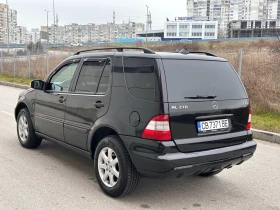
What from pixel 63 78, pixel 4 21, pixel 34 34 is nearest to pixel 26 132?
pixel 63 78

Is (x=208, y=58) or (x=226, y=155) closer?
(x=226, y=155)

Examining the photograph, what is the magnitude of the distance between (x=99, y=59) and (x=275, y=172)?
3.23m

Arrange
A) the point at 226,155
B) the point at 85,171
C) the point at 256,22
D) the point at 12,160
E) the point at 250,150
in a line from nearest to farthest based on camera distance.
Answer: the point at 226,155, the point at 250,150, the point at 85,171, the point at 12,160, the point at 256,22

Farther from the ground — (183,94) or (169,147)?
(183,94)

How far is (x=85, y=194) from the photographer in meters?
3.80

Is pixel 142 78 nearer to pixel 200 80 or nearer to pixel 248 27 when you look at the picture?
pixel 200 80

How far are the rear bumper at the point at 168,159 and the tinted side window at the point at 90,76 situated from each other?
1004 millimetres

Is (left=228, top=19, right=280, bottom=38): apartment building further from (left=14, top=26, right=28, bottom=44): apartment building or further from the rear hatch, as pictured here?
the rear hatch

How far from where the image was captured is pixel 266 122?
25.2 ft

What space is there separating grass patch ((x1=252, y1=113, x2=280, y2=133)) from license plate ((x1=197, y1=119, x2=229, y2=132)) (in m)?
3.88

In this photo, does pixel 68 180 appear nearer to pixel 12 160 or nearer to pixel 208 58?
pixel 12 160

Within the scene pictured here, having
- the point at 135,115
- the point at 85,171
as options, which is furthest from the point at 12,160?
the point at 135,115

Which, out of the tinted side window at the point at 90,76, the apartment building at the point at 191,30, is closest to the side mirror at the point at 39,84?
the tinted side window at the point at 90,76

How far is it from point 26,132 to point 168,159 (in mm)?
3461
